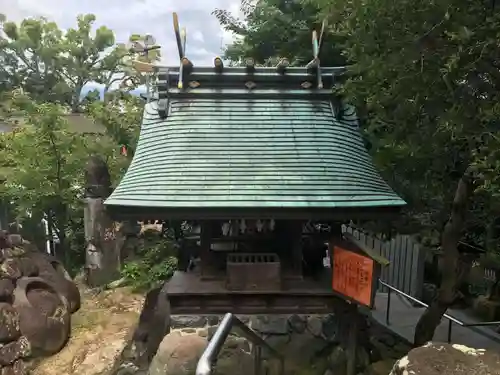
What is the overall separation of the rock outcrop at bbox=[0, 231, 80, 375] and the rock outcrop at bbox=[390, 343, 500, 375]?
823 centimetres

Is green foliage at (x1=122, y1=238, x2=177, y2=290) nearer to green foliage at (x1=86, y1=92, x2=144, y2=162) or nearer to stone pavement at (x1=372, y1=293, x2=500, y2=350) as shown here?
green foliage at (x1=86, y1=92, x2=144, y2=162)

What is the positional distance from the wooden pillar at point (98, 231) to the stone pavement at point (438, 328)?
7304mm

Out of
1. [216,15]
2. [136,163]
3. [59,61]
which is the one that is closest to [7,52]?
[59,61]

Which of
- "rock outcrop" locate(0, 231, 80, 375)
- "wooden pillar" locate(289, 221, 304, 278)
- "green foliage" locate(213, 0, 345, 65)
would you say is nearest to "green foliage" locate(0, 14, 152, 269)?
"rock outcrop" locate(0, 231, 80, 375)

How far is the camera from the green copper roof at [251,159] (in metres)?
5.07

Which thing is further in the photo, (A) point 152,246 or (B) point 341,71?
(A) point 152,246

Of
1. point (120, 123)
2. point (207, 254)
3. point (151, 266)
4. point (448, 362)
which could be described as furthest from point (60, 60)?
point (448, 362)

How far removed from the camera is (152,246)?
495 inches

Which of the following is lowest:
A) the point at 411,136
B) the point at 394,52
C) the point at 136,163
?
the point at 136,163

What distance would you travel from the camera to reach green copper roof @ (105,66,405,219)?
16.6ft

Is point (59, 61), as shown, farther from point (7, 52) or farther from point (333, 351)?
point (333, 351)

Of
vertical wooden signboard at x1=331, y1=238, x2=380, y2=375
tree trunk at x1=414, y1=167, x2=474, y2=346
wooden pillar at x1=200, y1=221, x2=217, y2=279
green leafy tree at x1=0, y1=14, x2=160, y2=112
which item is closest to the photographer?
vertical wooden signboard at x1=331, y1=238, x2=380, y2=375

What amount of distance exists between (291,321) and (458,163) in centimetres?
332

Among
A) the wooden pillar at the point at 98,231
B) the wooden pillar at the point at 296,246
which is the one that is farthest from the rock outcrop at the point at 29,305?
the wooden pillar at the point at 296,246
